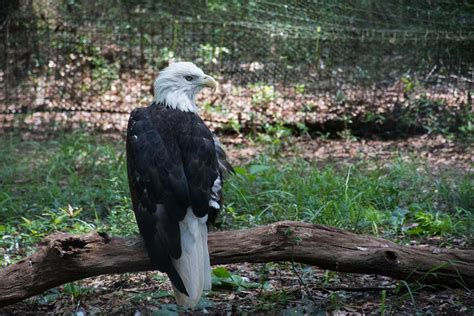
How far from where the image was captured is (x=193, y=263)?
4.35m

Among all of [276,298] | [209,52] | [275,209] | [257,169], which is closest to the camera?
[276,298]

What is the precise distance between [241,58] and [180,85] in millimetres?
4095

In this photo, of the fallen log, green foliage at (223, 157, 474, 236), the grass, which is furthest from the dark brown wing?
green foliage at (223, 157, 474, 236)

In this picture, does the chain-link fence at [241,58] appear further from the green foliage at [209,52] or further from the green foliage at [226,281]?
the green foliage at [226,281]

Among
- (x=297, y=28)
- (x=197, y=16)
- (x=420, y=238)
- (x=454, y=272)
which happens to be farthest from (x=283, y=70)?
(x=454, y=272)

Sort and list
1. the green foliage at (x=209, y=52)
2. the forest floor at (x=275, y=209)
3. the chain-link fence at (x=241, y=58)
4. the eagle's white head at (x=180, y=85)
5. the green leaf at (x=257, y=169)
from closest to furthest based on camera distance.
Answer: the forest floor at (x=275, y=209), the eagle's white head at (x=180, y=85), the green leaf at (x=257, y=169), the chain-link fence at (x=241, y=58), the green foliage at (x=209, y=52)

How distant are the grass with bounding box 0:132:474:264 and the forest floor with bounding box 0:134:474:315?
0.01 meters

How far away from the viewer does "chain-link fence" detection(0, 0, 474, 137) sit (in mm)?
9156

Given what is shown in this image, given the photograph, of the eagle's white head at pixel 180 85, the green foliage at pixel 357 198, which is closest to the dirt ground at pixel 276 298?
the green foliage at pixel 357 198

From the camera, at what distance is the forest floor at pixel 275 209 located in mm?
4812

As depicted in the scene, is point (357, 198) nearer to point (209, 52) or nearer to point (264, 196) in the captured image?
point (264, 196)

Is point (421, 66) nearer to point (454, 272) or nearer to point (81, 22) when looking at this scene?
point (81, 22)

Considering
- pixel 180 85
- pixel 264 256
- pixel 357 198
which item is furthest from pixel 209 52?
pixel 264 256

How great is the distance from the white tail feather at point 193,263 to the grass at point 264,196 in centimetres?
117
